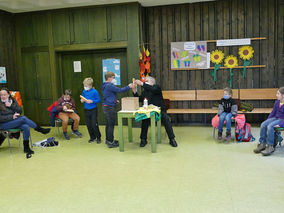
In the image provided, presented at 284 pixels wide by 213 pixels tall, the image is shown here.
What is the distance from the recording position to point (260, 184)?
3.18 m

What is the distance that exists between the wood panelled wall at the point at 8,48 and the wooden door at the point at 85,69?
125cm

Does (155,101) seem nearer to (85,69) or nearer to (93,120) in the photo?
(93,120)

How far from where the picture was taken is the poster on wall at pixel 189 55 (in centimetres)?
670

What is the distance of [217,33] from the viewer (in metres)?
6.65

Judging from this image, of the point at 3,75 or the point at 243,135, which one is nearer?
the point at 243,135

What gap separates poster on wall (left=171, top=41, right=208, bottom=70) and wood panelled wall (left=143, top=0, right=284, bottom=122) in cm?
14

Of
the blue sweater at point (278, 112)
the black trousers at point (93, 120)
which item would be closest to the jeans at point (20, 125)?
the black trousers at point (93, 120)

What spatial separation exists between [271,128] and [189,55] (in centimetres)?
306

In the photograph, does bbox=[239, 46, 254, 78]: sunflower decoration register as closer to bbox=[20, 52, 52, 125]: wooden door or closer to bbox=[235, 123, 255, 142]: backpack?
bbox=[235, 123, 255, 142]: backpack

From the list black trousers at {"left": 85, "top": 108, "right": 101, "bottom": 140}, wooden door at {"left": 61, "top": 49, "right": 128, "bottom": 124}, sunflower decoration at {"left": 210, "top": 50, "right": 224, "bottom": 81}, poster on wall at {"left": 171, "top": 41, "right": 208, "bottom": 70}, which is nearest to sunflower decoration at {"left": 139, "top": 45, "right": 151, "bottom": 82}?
wooden door at {"left": 61, "top": 49, "right": 128, "bottom": 124}

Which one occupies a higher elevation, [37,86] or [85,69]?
[85,69]

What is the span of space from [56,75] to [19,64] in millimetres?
1098

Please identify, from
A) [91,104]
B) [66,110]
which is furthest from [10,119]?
[91,104]

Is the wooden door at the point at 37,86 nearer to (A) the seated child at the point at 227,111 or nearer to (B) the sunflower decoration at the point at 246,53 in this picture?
(A) the seated child at the point at 227,111
